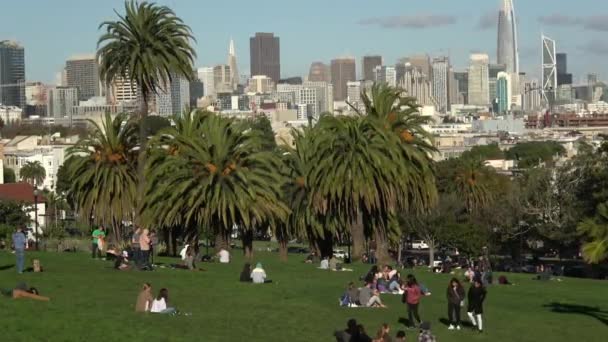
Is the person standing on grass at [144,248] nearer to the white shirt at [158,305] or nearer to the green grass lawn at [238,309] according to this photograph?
the green grass lawn at [238,309]

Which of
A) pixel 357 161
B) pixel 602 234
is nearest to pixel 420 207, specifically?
pixel 357 161

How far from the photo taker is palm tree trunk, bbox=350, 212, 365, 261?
50.6 meters

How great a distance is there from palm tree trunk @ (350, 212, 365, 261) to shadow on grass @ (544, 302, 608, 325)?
1667 cm

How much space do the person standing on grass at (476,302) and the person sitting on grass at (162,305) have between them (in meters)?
5.88

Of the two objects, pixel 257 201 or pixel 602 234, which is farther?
pixel 257 201

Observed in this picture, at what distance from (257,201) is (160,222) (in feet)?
10.6

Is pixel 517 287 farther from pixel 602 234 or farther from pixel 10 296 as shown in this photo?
pixel 10 296

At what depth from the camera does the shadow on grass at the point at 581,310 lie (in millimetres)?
31866

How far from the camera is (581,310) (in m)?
33.1

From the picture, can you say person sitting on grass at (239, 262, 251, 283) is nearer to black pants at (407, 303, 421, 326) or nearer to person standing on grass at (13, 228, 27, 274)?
person standing on grass at (13, 228, 27, 274)

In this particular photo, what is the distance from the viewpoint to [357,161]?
47594mm

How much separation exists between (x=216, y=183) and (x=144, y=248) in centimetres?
1031

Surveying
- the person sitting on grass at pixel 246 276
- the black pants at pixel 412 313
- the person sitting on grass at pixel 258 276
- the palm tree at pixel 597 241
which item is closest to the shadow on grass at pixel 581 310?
the palm tree at pixel 597 241

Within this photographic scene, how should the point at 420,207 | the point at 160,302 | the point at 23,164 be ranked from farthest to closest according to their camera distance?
1. the point at 23,164
2. the point at 420,207
3. the point at 160,302
